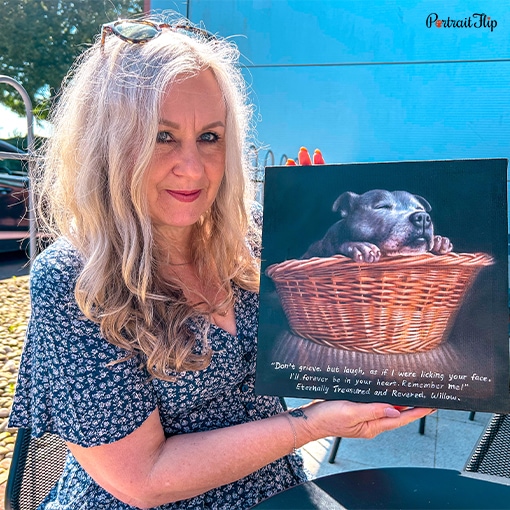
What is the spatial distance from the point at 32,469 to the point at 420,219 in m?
1.21

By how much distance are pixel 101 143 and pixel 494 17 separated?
346 cm

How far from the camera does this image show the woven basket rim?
1.02m

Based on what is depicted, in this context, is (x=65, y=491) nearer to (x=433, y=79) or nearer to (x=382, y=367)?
(x=382, y=367)

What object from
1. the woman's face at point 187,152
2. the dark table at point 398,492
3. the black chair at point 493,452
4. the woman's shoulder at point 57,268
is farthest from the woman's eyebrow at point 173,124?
the black chair at point 493,452

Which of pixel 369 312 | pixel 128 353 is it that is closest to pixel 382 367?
pixel 369 312

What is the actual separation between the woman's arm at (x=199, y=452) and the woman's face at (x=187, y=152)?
0.51 m

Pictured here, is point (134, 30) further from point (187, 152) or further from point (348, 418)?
point (348, 418)

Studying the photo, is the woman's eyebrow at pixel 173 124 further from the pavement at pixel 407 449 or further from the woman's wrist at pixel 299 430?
the pavement at pixel 407 449

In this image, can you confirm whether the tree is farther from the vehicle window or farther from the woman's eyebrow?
the woman's eyebrow

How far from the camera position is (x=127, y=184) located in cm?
126

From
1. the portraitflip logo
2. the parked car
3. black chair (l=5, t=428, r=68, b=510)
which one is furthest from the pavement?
the parked car

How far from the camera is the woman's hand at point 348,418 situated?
1078 millimetres

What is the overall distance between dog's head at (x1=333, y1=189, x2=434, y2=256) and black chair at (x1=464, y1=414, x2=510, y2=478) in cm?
83

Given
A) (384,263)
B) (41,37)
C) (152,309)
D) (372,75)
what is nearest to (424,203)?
(384,263)
